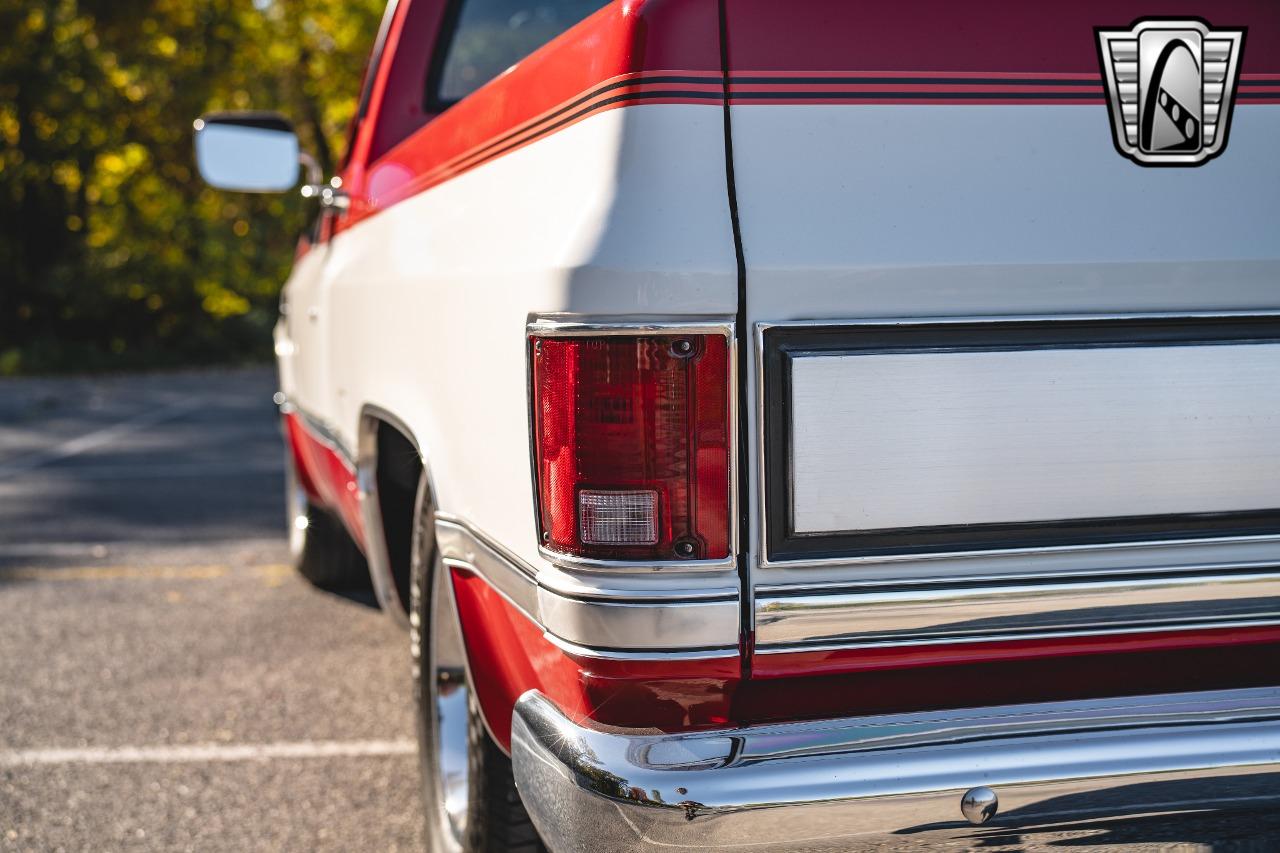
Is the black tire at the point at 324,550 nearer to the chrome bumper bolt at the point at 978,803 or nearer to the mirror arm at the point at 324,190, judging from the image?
the mirror arm at the point at 324,190

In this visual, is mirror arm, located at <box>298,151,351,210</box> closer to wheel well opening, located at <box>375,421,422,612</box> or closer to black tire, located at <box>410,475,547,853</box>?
wheel well opening, located at <box>375,421,422,612</box>

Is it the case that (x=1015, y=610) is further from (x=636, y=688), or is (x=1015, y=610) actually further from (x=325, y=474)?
(x=325, y=474)

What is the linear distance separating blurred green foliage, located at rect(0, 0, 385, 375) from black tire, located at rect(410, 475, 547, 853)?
55.3 feet

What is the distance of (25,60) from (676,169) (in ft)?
65.4

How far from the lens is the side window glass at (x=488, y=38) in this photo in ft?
10.9

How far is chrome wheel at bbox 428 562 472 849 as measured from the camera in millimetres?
2479

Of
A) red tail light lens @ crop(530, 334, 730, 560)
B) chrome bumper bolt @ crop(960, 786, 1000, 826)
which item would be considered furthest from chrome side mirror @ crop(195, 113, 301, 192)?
chrome bumper bolt @ crop(960, 786, 1000, 826)

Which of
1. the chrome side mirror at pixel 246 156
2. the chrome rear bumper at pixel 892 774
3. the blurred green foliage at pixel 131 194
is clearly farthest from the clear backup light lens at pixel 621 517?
the blurred green foliage at pixel 131 194

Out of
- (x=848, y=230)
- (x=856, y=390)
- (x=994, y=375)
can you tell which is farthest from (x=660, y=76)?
(x=994, y=375)

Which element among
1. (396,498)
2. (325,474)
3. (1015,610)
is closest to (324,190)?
(325,474)

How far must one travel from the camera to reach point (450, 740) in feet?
8.43

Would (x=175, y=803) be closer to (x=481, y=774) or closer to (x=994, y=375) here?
(x=481, y=774)

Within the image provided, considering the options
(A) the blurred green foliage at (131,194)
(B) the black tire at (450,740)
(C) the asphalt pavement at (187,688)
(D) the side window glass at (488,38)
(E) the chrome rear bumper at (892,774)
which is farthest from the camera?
(A) the blurred green foliage at (131,194)

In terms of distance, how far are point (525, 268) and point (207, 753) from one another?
2183 mm
